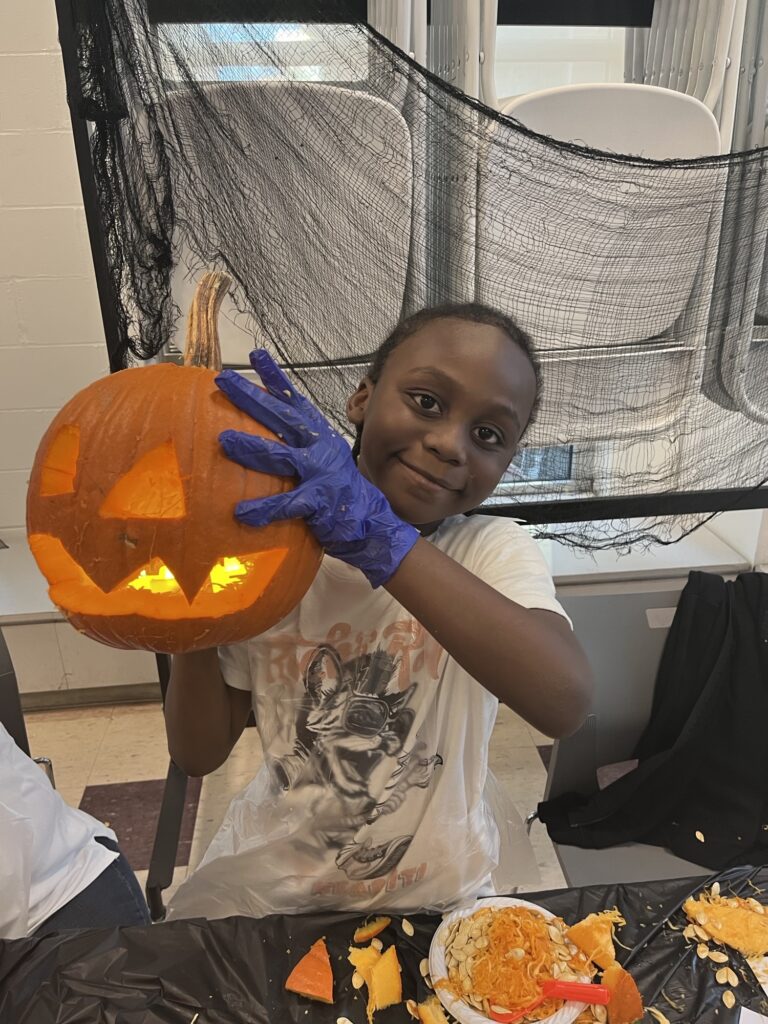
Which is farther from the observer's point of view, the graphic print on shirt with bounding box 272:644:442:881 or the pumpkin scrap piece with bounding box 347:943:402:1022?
the graphic print on shirt with bounding box 272:644:442:881

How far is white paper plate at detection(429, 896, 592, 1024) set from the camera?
0.70 m

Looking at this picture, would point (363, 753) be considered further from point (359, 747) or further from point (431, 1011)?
point (431, 1011)

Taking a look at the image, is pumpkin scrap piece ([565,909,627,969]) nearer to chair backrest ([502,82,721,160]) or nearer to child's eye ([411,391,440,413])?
child's eye ([411,391,440,413])

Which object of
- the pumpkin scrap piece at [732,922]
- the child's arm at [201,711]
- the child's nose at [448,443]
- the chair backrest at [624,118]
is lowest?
the pumpkin scrap piece at [732,922]

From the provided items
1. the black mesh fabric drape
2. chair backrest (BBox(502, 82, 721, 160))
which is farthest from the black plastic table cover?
chair backrest (BBox(502, 82, 721, 160))

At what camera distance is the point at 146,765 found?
2.06 metres

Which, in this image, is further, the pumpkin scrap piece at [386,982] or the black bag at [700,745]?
the black bag at [700,745]

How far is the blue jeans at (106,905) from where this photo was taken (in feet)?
3.04

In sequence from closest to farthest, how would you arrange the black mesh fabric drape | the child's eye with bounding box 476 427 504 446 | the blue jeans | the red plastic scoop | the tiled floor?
the red plastic scoop
the child's eye with bounding box 476 427 504 446
the blue jeans
the black mesh fabric drape
the tiled floor

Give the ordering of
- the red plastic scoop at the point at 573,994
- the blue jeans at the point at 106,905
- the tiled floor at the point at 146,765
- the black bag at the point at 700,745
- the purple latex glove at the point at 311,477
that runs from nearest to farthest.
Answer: the purple latex glove at the point at 311,477 → the red plastic scoop at the point at 573,994 → the blue jeans at the point at 106,905 → the black bag at the point at 700,745 → the tiled floor at the point at 146,765

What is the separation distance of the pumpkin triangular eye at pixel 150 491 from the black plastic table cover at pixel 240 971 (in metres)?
0.48

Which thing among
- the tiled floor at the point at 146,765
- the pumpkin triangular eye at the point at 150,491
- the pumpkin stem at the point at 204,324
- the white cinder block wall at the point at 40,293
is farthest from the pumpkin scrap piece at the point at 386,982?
the white cinder block wall at the point at 40,293

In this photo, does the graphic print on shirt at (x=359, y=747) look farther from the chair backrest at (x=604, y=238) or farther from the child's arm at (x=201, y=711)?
the chair backrest at (x=604, y=238)

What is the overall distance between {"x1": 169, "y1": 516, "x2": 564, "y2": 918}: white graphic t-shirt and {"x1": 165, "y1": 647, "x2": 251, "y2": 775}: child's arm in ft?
0.12
